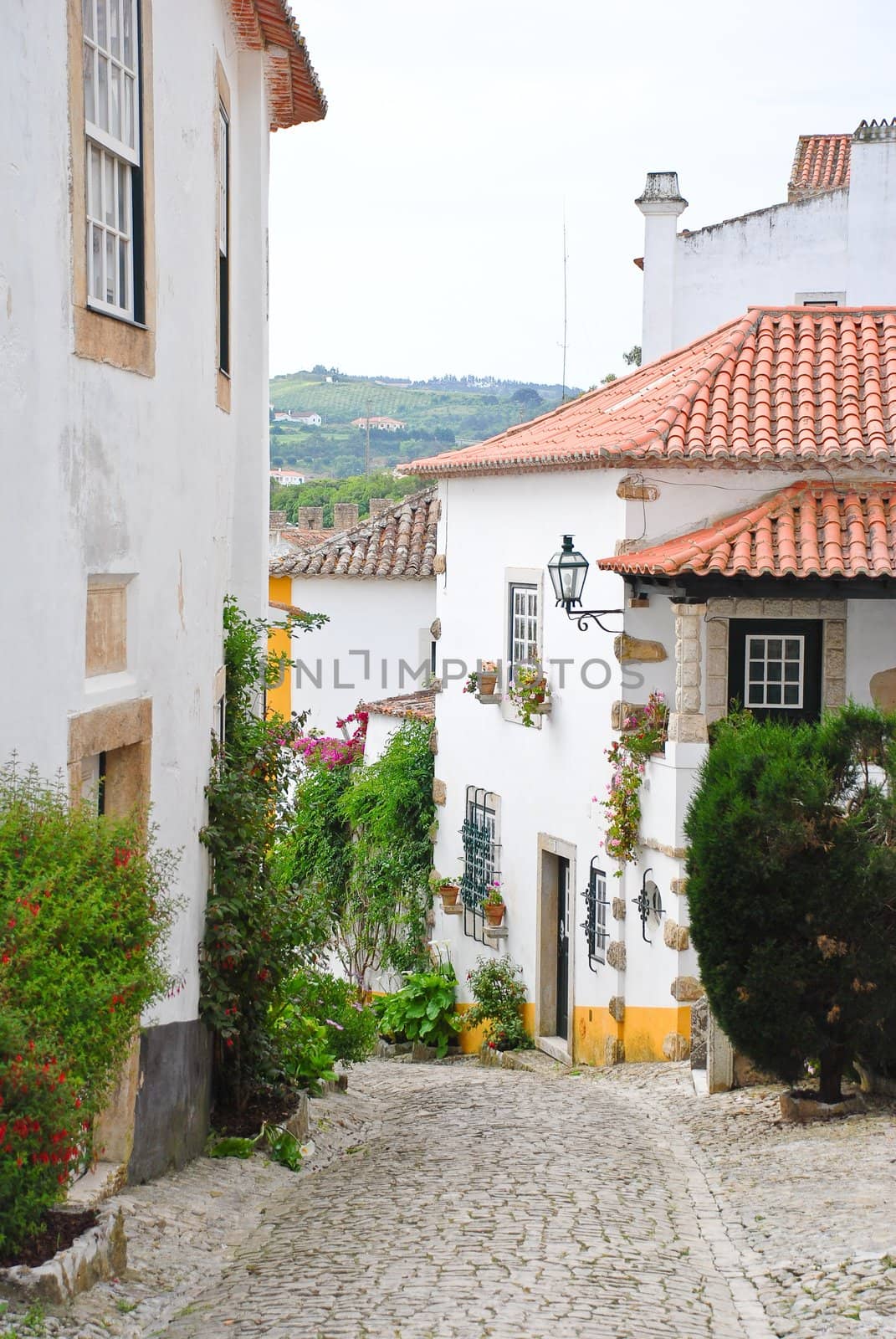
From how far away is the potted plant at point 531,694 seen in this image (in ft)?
54.3

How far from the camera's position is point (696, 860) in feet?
32.3

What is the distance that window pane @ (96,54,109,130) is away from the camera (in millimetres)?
7027

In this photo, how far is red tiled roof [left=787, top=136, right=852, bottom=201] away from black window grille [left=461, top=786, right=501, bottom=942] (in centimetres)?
1370

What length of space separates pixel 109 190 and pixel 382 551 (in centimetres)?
1929

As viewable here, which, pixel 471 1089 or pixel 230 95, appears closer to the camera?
pixel 230 95

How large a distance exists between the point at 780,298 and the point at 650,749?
12.4 m

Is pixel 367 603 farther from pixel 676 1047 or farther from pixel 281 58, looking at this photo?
pixel 281 58

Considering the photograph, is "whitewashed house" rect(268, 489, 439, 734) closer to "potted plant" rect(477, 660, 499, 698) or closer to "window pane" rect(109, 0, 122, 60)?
"potted plant" rect(477, 660, 499, 698)

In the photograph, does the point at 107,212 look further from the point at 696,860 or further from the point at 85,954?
the point at 696,860

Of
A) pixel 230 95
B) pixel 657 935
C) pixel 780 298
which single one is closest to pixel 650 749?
pixel 657 935

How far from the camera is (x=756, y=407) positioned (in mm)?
14695

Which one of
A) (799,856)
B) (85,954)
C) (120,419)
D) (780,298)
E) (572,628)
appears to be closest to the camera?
(85,954)

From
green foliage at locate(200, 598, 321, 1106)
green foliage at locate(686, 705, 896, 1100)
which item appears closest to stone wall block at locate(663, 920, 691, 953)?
green foliage at locate(686, 705, 896, 1100)

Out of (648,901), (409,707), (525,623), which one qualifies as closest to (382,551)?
(409,707)
